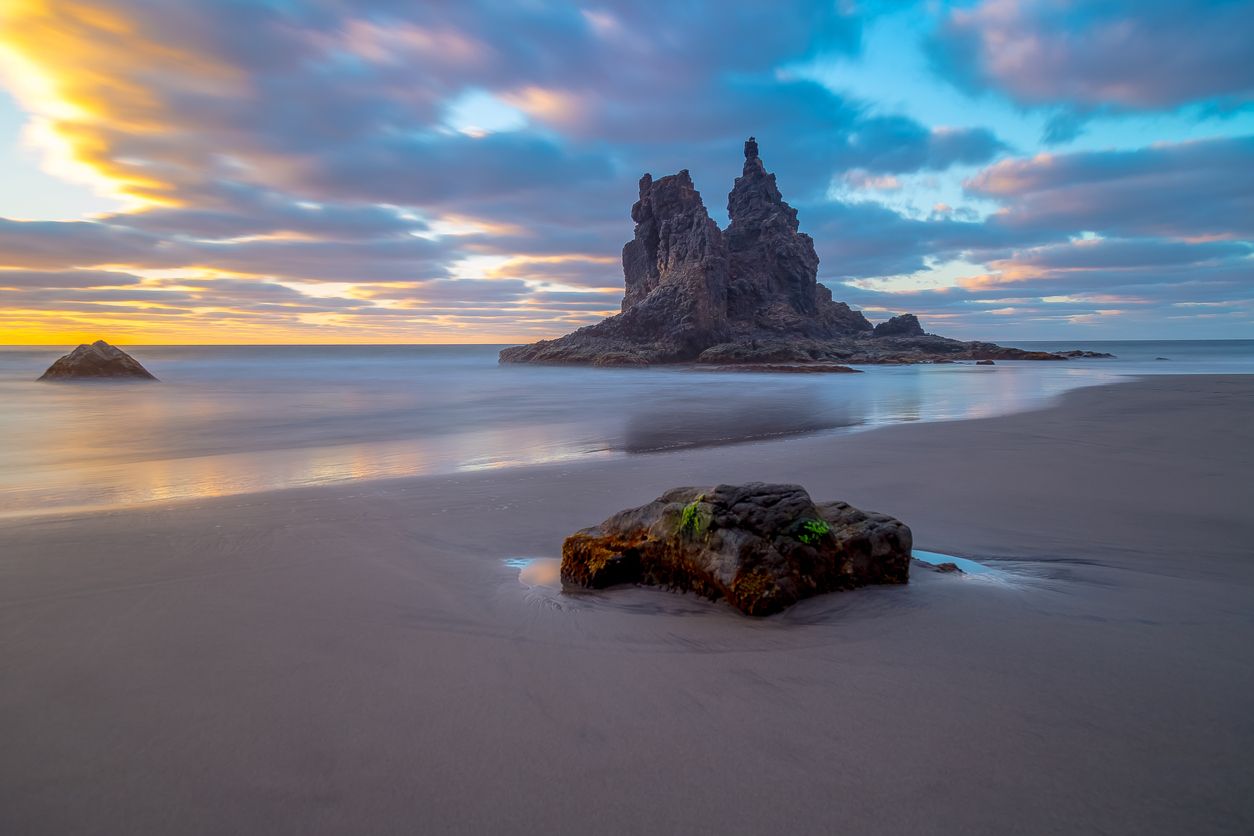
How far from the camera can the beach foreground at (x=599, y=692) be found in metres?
2.01

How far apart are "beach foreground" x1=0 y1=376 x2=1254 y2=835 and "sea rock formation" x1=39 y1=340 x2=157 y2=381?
33.6 meters

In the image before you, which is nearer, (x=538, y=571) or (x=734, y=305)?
(x=538, y=571)

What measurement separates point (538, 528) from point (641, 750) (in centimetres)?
335

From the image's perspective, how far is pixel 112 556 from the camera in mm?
4559

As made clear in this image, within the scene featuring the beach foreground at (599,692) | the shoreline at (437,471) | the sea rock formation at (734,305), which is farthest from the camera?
the sea rock formation at (734,305)

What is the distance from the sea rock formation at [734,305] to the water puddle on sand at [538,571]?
57885mm

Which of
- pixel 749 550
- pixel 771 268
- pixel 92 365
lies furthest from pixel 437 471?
pixel 771 268

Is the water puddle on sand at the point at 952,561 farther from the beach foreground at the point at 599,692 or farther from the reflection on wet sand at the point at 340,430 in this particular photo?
the reflection on wet sand at the point at 340,430

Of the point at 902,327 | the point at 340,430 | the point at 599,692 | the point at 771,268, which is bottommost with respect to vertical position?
the point at 340,430

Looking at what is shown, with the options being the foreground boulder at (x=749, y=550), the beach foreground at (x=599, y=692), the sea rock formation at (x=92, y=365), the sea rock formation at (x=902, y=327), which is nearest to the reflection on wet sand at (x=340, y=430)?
the beach foreground at (x=599, y=692)

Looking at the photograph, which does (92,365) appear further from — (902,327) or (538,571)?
(902,327)

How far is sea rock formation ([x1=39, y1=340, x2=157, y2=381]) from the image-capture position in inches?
1232

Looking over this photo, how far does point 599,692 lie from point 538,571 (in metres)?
1.73

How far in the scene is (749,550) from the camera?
3475 millimetres
